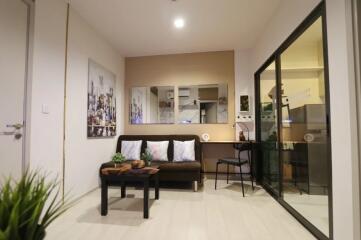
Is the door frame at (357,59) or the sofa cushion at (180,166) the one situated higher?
the door frame at (357,59)

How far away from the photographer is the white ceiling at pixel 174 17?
2725 millimetres

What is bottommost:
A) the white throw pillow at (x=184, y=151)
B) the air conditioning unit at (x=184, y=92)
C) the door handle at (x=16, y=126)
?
the white throw pillow at (x=184, y=151)

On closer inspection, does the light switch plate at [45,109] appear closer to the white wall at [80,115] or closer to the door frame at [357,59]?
the white wall at [80,115]

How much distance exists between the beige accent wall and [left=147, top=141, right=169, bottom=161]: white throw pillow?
59cm

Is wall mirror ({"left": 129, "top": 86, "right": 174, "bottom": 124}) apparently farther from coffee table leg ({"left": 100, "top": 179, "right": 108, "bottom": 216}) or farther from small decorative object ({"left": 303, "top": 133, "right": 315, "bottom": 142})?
small decorative object ({"left": 303, "top": 133, "right": 315, "bottom": 142})

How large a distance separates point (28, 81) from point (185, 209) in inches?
90.3

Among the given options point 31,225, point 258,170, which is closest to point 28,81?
point 31,225

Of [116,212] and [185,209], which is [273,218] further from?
[116,212]

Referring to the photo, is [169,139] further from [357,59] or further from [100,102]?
[357,59]

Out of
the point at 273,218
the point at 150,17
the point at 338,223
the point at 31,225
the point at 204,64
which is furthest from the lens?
the point at 204,64

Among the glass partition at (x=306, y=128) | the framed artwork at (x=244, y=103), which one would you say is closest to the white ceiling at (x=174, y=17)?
the glass partition at (x=306, y=128)

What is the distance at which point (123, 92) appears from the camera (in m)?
4.64

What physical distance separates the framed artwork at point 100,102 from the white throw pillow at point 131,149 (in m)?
0.34

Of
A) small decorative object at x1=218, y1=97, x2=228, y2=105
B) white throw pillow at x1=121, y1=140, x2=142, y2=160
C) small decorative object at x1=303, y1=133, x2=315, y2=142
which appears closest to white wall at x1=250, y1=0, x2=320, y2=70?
small decorative object at x1=218, y1=97, x2=228, y2=105
